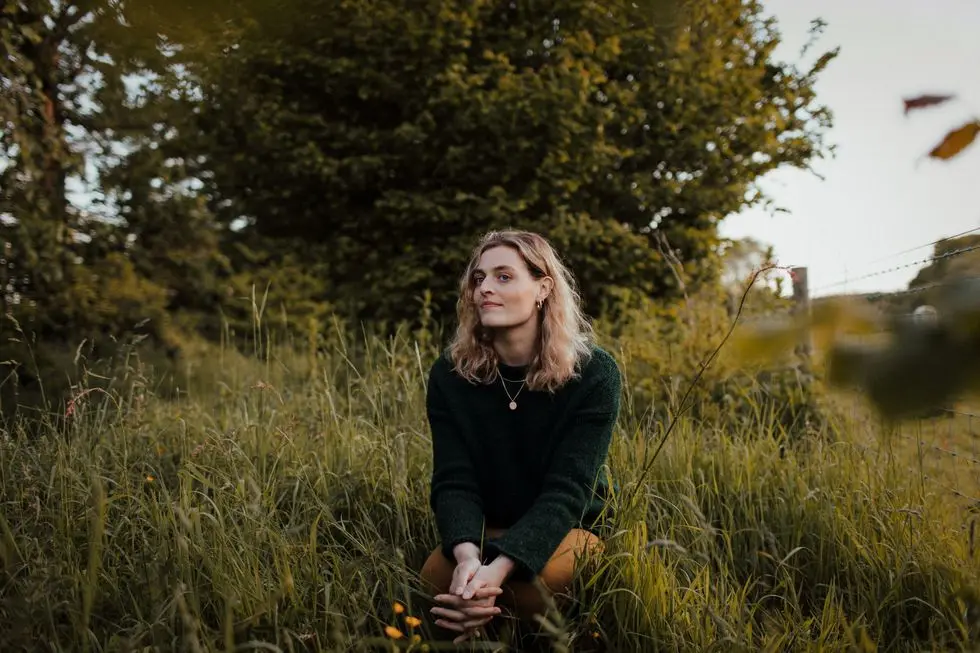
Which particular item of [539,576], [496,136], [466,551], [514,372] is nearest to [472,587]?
[466,551]

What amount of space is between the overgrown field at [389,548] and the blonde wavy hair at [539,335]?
414 mm

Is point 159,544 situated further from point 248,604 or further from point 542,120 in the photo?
A: point 542,120

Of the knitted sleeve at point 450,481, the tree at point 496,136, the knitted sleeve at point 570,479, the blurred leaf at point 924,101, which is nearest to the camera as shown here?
the blurred leaf at point 924,101

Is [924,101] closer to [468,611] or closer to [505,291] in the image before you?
[468,611]

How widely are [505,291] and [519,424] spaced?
43 centimetres

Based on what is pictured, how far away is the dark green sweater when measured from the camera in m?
2.18

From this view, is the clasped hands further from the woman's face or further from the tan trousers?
the woman's face

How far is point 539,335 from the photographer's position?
252 centimetres

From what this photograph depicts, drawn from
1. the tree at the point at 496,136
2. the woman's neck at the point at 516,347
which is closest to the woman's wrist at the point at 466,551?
the woman's neck at the point at 516,347

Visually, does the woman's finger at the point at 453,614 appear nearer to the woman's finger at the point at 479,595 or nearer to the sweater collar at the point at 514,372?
the woman's finger at the point at 479,595

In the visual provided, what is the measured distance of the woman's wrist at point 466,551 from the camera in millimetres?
2051

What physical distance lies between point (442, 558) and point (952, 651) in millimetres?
1421

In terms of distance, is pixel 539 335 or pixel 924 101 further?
pixel 539 335

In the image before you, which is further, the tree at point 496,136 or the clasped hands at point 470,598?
the tree at point 496,136
